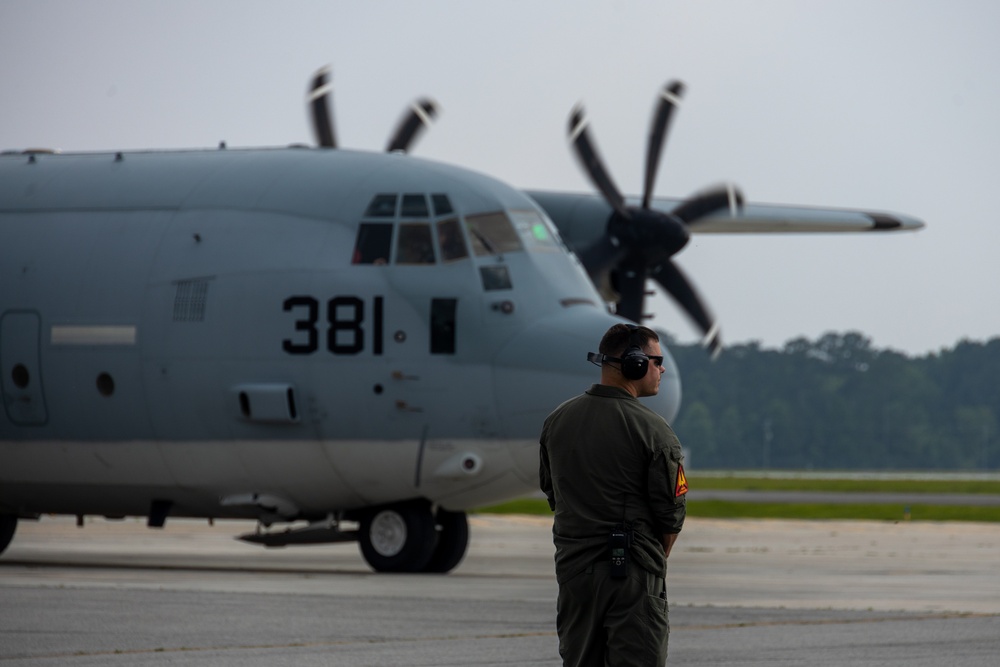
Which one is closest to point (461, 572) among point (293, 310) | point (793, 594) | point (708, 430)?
point (293, 310)

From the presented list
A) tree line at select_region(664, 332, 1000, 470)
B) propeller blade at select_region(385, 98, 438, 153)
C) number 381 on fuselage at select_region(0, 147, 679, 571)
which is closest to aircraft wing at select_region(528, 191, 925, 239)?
propeller blade at select_region(385, 98, 438, 153)

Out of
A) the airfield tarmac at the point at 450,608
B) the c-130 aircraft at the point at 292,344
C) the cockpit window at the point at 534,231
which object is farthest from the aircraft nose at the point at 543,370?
the airfield tarmac at the point at 450,608

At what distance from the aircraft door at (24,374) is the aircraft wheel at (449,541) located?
5.15 metres

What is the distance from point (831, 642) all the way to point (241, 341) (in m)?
10.2

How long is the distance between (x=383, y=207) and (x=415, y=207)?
397 millimetres

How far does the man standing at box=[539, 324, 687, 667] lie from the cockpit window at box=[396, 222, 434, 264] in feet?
42.8

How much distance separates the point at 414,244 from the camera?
20219 mm

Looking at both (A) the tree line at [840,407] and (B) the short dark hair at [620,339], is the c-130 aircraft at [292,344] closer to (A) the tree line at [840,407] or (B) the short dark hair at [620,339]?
(B) the short dark hair at [620,339]

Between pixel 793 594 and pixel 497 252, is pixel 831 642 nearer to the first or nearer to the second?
pixel 793 594

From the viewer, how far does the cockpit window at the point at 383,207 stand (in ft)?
66.9

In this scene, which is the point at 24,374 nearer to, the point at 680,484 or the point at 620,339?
the point at 620,339

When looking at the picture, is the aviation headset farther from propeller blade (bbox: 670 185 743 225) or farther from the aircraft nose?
propeller blade (bbox: 670 185 743 225)

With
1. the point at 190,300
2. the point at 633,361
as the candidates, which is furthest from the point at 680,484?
the point at 190,300

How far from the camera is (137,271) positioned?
2086 cm
